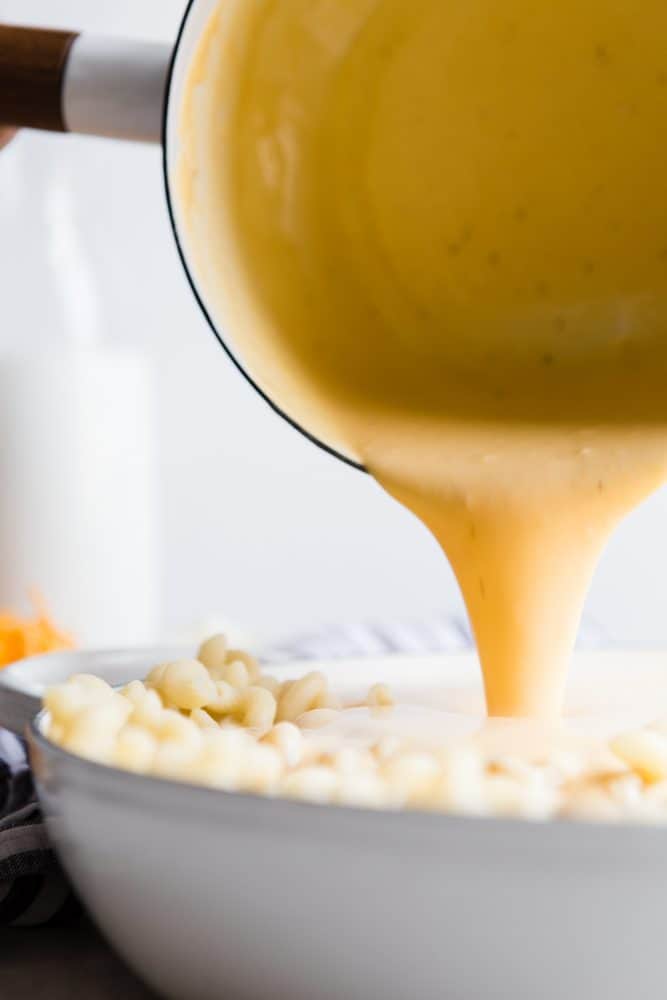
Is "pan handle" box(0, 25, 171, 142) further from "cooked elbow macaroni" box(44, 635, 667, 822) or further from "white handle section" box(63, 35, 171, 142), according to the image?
"cooked elbow macaroni" box(44, 635, 667, 822)

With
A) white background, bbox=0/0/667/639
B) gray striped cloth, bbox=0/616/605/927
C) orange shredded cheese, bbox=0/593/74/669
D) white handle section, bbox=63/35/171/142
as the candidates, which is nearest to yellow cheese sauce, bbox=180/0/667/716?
white handle section, bbox=63/35/171/142

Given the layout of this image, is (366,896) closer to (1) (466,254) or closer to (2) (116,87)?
(1) (466,254)

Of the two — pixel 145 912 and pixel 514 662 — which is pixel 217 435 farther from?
pixel 145 912

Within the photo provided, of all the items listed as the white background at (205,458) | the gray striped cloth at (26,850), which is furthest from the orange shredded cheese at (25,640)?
the white background at (205,458)

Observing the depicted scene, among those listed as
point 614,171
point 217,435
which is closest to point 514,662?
point 614,171

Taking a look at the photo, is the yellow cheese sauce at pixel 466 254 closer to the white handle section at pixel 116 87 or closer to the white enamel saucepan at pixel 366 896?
the white handle section at pixel 116 87

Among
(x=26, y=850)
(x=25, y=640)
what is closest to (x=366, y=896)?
(x=26, y=850)
